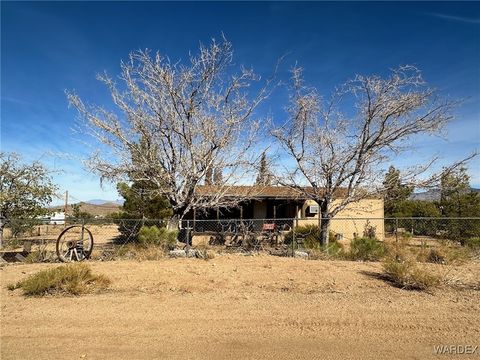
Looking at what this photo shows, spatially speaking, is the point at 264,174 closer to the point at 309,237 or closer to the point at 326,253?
the point at 309,237

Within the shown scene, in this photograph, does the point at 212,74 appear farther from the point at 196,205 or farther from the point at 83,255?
the point at 83,255

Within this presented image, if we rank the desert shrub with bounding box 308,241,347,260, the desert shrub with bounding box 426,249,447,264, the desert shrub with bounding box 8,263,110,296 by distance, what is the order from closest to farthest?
the desert shrub with bounding box 8,263,110,296
the desert shrub with bounding box 426,249,447,264
the desert shrub with bounding box 308,241,347,260

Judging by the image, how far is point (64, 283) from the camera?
8.00 metres

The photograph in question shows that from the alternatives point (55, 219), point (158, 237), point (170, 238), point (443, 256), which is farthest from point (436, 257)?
point (55, 219)

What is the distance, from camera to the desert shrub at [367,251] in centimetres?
1214

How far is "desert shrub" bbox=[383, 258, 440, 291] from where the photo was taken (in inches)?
326

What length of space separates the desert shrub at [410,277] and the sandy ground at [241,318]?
28 cm

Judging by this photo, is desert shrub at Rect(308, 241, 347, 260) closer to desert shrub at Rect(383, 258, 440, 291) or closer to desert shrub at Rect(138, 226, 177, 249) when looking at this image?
desert shrub at Rect(383, 258, 440, 291)

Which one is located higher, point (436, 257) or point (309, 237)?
point (309, 237)

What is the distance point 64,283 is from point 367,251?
832 centimetres

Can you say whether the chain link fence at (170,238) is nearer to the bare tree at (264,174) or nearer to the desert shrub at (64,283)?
the bare tree at (264,174)

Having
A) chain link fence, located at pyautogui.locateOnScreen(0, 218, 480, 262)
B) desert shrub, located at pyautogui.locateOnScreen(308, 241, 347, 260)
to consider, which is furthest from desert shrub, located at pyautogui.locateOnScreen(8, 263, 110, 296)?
desert shrub, located at pyautogui.locateOnScreen(308, 241, 347, 260)

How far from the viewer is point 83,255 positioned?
12.4m

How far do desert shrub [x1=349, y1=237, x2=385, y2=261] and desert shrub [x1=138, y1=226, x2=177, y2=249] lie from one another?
568cm
